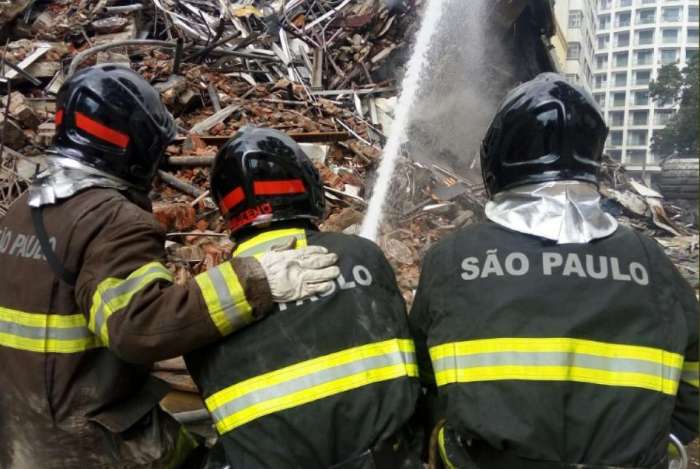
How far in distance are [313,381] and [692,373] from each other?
1.11 metres

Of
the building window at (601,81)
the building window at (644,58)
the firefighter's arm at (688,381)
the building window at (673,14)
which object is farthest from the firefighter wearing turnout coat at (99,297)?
the building window at (601,81)

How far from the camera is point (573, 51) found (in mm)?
10344

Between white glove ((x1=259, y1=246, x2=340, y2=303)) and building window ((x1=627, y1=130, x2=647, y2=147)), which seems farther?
building window ((x1=627, y1=130, x2=647, y2=147))

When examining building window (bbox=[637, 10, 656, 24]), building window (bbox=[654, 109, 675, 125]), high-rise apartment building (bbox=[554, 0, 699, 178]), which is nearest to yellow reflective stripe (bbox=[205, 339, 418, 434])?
high-rise apartment building (bbox=[554, 0, 699, 178])

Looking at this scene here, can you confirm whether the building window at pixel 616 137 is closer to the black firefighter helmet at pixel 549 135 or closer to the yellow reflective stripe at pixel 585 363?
the black firefighter helmet at pixel 549 135

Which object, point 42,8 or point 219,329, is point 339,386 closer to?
point 219,329

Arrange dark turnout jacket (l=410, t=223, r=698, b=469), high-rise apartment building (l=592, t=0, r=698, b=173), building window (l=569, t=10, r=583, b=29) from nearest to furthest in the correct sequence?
dark turnout jacket (l=410, t=223, r=698, b=469) < high-rise apartment building (l=592, t=0, r=698, b=173) < building window (l=569, t=10, r=583, b=29)

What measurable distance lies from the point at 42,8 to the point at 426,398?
411 inches

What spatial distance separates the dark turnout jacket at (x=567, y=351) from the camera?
139 centimetres

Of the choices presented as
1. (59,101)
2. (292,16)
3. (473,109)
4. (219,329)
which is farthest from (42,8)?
(219,329)

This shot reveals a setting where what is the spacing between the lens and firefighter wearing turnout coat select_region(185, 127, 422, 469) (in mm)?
1512

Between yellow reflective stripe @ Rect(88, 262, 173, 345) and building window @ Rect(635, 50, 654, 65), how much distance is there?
6.05m

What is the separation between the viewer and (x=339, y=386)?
→ 5.01 ft

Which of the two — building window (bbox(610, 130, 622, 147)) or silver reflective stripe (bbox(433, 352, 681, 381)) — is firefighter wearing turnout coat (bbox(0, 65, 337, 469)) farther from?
building window (bbox(610, 130, 622, 147))
